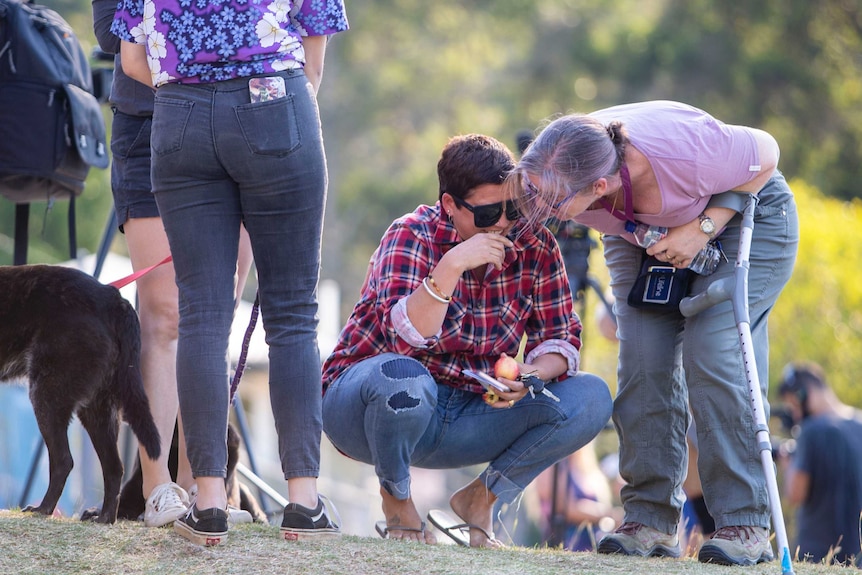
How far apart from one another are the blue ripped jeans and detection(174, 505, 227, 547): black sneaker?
60cm

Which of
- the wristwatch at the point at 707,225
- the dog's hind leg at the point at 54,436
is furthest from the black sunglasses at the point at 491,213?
the dog's hind leg at the point at 54,436

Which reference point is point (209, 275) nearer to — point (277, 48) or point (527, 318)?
point (277, 48)

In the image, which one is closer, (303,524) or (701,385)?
(303,524)

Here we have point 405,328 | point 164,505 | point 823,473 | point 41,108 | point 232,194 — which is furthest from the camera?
point 823,473

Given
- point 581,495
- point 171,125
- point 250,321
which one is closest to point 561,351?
point 250,321

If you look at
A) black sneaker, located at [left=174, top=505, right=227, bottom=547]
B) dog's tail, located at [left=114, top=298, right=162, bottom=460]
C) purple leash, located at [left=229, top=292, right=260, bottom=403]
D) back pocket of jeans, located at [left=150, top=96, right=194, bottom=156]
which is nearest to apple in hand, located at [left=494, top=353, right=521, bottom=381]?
purple leash, located at [left=229, top=292, right=260, bottom=403]

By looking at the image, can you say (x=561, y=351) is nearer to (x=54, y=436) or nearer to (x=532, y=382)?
(x=532, y=382)

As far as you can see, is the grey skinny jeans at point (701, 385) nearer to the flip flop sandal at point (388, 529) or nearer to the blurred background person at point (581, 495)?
the flip flop sandal at point (388, 529)

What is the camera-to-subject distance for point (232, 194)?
283 cm

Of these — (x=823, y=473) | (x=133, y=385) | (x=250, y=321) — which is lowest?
(x=823, y=473)

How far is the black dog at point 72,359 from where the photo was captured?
3.17 metres

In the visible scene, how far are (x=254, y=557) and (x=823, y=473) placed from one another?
13.9 ft

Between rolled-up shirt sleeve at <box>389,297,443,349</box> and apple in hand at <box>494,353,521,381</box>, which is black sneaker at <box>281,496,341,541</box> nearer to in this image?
rolled-up shirt sleeve at <box>389,297,443,349</box>

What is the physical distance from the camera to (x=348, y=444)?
340 centimetres
